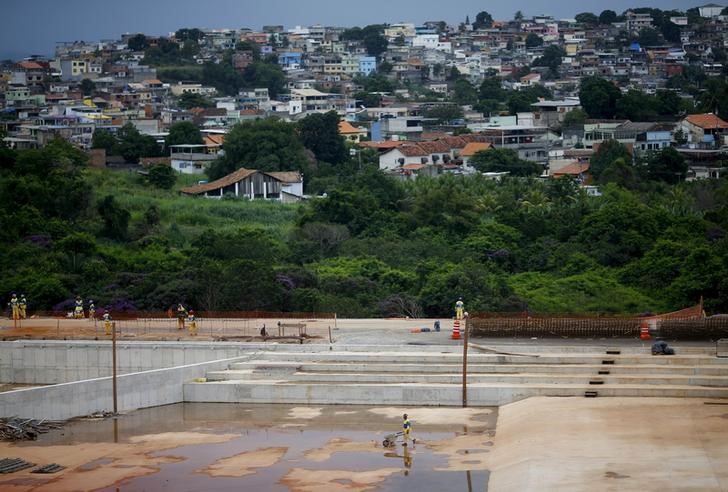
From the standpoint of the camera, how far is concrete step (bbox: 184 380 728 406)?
2722 centimetres

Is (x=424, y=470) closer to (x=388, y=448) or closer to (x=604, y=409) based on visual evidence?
(x=388, y=448)

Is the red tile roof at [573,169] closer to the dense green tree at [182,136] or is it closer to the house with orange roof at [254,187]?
the house with orange roof at [254,187]

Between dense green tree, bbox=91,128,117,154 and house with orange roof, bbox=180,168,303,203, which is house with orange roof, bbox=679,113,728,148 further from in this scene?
dense green tree, bbox=91,128,117,154

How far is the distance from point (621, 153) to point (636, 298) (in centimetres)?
2347

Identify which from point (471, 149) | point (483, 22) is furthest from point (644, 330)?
point (483, 22)

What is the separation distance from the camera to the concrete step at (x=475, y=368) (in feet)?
93.1

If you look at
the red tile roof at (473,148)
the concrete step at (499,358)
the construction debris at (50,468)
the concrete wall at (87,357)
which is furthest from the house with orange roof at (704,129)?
the construction debris at (50,468)

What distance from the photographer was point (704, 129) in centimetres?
6825

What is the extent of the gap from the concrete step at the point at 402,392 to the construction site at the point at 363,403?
32 mm

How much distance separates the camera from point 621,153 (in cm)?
6259

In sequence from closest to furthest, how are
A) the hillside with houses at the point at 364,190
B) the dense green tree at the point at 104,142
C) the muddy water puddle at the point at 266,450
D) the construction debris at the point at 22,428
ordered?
the muddy water puddle at the point at 266,450
the construction debris at the point at 22,428
the hillside with houses at the point at 364,190
the dense green tree at the point at 104,142

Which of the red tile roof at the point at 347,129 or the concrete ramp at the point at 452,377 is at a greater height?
the red tile roof at the point at 347,129

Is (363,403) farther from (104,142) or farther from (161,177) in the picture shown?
(104,142)

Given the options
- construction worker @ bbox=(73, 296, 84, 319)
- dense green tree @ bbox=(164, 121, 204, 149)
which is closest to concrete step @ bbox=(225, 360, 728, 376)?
construction worker @ bbox=(73, 296, 84, 319)
